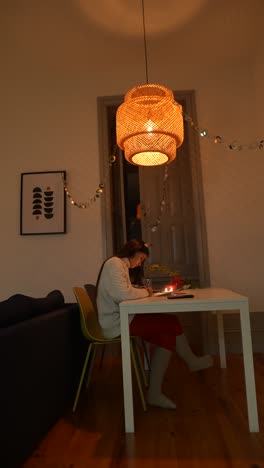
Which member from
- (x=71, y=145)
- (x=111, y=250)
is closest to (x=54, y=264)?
(x=111, y=250)

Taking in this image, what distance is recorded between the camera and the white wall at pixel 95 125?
357 centimetres

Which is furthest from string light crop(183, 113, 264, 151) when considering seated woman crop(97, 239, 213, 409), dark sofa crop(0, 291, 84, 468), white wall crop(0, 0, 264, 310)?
dark sofa crop(0, 291, 84, 468)

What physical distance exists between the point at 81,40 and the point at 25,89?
3.10 feet

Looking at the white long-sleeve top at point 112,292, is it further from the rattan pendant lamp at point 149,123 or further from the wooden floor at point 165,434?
the rattan pendant lamp at point 149,123

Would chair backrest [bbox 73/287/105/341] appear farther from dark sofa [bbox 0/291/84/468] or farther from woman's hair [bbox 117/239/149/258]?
woman's hair [bbox 117/239/149/258]

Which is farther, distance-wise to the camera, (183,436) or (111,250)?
(111,250)

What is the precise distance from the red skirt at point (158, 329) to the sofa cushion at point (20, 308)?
0.57 metres

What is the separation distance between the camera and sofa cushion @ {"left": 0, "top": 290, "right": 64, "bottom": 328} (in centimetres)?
154

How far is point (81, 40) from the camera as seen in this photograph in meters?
3.45

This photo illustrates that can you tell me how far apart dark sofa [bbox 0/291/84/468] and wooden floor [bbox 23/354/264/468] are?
4.9 inches

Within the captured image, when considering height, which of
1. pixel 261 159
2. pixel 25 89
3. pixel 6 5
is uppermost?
pixel 6 5

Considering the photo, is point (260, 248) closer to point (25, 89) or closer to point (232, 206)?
point (232, 206)

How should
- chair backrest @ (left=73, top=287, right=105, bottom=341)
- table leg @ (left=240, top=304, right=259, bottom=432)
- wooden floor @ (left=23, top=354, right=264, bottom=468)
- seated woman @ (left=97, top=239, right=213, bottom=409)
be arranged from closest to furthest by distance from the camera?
wooden floor @ (left=23, top=354, right=264, bottom=468) → table leg @ (left=240, top=304, right=259, bottom=432) → seated woman @ (left=97, top=239, right=213, bottom=409) → chair backrest @ (left=73, top=287, right=105, bottom=341)

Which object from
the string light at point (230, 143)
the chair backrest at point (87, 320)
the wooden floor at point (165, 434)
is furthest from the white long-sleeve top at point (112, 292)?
the string light at point (230, 143)
